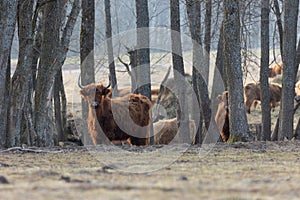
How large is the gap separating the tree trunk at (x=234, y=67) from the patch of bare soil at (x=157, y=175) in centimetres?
227

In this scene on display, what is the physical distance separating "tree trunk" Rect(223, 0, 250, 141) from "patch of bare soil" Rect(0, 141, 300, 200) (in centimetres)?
227

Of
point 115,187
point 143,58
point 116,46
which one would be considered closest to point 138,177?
point 115,187

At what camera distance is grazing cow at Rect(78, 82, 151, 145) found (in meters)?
17.5

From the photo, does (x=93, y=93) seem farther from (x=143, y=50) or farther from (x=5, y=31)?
(x=5, y=31)

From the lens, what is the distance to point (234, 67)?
1345 cm

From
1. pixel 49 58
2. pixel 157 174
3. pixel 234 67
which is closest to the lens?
pixel 157 174

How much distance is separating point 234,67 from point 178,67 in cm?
443

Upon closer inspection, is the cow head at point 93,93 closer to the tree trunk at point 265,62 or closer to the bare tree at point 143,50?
the bare tree at point 143,50

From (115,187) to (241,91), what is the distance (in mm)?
8275

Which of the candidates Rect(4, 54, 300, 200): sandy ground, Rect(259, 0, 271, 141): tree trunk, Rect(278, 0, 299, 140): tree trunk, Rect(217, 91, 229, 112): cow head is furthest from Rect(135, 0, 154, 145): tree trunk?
Rect(4, 54, 300, 200): sandy ground

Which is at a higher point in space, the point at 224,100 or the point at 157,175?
the point at 224,100

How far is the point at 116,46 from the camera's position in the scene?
37.7 meters

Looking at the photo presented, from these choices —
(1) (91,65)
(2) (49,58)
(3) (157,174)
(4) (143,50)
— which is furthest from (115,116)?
(3) (157,174)

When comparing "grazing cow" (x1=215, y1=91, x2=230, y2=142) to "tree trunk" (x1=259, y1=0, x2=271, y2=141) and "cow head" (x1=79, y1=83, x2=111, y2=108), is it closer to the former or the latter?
"tree trunk" (x1=259, y1=0, x2=271, y2=141)
